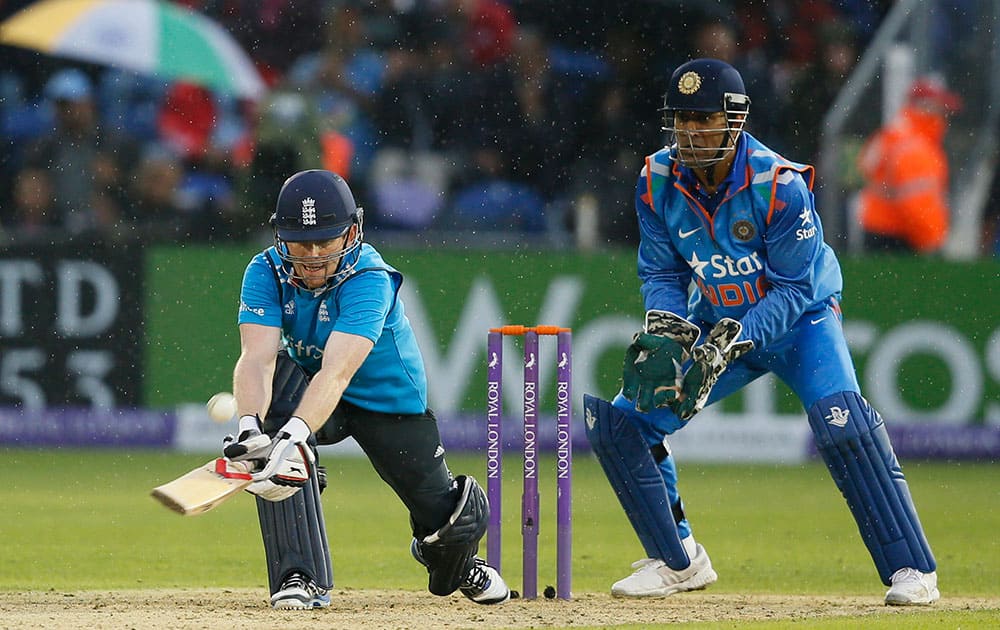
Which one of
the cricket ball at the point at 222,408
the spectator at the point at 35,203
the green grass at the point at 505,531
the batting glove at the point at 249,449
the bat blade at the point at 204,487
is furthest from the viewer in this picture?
the spectator at the point at 35,203

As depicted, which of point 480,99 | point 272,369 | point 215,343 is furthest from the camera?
point 480,99

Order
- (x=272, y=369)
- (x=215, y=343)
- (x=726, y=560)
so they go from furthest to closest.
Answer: (x=215, y=343) < (x=726, y=560) < (x=272, y=369)

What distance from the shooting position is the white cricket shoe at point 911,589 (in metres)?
6.61

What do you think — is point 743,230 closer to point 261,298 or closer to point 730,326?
point 730,326

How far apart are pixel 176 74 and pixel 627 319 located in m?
4.14

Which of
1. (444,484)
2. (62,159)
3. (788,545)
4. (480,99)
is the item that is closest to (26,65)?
(62,159)

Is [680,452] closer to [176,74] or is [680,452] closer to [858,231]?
[858,231]

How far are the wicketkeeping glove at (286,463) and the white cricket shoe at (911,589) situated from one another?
7.92ft

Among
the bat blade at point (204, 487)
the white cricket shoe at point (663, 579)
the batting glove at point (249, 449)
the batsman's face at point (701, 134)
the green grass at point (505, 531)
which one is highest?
the batsman's face at point (701, 134)

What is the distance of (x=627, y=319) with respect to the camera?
12.3 meters

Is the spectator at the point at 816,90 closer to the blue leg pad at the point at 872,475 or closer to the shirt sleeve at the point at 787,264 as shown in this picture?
the shirt sleeve at the point at 787,264

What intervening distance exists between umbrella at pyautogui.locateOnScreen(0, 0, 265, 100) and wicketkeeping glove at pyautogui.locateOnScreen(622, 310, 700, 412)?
7.66m

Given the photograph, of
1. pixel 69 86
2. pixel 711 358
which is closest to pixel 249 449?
pixel 711 358

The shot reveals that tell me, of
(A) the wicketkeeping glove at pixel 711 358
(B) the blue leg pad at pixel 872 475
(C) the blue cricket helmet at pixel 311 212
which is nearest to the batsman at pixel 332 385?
(C) the blue cricket helmet at pixel 311 212
